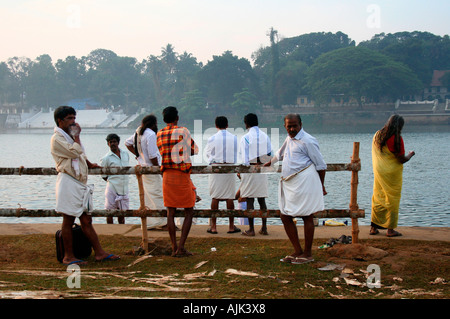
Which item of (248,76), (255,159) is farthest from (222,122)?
(248,76)

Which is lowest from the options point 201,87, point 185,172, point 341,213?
point 341,213

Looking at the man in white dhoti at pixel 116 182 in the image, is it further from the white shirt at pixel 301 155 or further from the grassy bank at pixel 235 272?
the white shirt at pixel 301 155

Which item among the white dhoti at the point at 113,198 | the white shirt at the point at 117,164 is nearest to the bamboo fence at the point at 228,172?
the white shirt at the point at 117,164

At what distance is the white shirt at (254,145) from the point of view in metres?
6.76

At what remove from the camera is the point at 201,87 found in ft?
309

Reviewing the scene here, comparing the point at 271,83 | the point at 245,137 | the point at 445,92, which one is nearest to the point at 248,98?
the point at 271,83

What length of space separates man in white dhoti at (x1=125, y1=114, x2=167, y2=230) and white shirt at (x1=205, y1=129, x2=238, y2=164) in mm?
766

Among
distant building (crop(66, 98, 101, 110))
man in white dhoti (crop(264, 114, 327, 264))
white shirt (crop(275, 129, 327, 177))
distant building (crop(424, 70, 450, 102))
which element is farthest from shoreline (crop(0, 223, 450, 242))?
distant building (crop(66, 98, 101, 110))

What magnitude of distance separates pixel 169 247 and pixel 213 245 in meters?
0.60

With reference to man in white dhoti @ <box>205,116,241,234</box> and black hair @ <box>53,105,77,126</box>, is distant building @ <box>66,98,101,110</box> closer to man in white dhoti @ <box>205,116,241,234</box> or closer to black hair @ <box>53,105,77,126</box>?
man in white dhoti @ <box>205,116,241,234</box>

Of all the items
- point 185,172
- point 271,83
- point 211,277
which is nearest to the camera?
point 211,277

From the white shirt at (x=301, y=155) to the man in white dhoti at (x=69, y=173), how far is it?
2.09 meters
